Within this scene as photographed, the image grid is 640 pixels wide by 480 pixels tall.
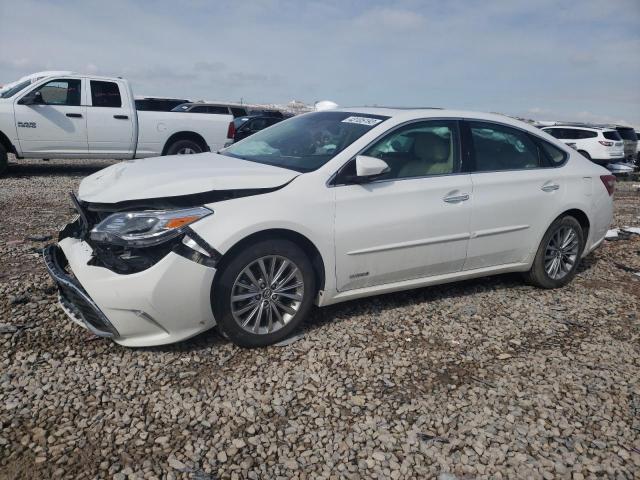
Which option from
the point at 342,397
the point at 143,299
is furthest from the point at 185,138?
the point at 342,397

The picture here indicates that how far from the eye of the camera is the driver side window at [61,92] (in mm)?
9766

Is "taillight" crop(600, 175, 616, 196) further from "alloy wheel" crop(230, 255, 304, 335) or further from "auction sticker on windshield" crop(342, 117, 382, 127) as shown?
"alloy wheel" crop(230, 255, 304, 335)

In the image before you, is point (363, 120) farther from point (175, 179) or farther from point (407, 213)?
point (175, 179)

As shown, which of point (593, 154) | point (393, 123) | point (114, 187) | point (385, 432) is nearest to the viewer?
point (385, 432)

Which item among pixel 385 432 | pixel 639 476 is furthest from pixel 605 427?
pixel 385 432

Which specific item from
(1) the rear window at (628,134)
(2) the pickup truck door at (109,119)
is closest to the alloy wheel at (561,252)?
(2) the pickup truck door at (109,119)

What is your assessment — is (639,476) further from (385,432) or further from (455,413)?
(385,432)

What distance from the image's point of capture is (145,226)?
304 centimetres

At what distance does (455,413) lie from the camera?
287cm

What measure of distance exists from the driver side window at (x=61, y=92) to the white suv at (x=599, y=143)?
14.8 m

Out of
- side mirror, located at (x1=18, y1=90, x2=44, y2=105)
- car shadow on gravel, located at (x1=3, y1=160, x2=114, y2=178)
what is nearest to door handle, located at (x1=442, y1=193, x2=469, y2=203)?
side mirror, located at (x1=18, y1=90, x2=44, y2=105)

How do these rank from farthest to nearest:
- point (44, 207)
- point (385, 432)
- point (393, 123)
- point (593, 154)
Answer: point (593, 154) < point (44, 207) < point (393, 123) < point (385, 432)

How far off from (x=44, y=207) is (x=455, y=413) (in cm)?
664

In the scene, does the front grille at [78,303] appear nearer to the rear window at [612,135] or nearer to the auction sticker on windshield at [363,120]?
the auction sticker on windshield at [363,120]
